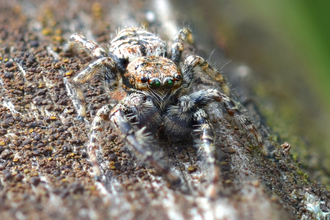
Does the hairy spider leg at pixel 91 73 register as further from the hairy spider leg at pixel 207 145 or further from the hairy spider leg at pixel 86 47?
the hairy spider leg at pixel 207 145

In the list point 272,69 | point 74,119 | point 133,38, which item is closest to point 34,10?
point 133,38

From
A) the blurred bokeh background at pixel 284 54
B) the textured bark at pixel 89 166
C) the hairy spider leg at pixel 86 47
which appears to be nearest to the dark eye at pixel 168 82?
the textured bark at pixel 89 166

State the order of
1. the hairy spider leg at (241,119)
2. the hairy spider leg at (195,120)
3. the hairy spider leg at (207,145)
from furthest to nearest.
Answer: the hairy spider leg at (241,119) < the hairy spider leg at (195,120) < the hairy spider leg at (207,145)

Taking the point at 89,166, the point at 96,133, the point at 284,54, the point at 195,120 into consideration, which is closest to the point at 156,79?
the point at 195,120

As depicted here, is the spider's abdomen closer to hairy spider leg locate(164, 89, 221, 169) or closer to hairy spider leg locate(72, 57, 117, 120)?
hairy spider leg locate(72, 57, 117, 120)

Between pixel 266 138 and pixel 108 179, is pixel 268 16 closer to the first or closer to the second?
pixel 266 138

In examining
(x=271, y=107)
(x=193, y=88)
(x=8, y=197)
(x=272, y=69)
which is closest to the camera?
(x=8, y=197)

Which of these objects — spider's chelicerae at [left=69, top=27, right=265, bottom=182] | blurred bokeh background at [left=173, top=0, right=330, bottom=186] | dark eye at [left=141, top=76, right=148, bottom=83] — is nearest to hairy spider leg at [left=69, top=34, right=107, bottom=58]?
spider's chelicerae at [left=69, top=27, right=265, bottom=182]
